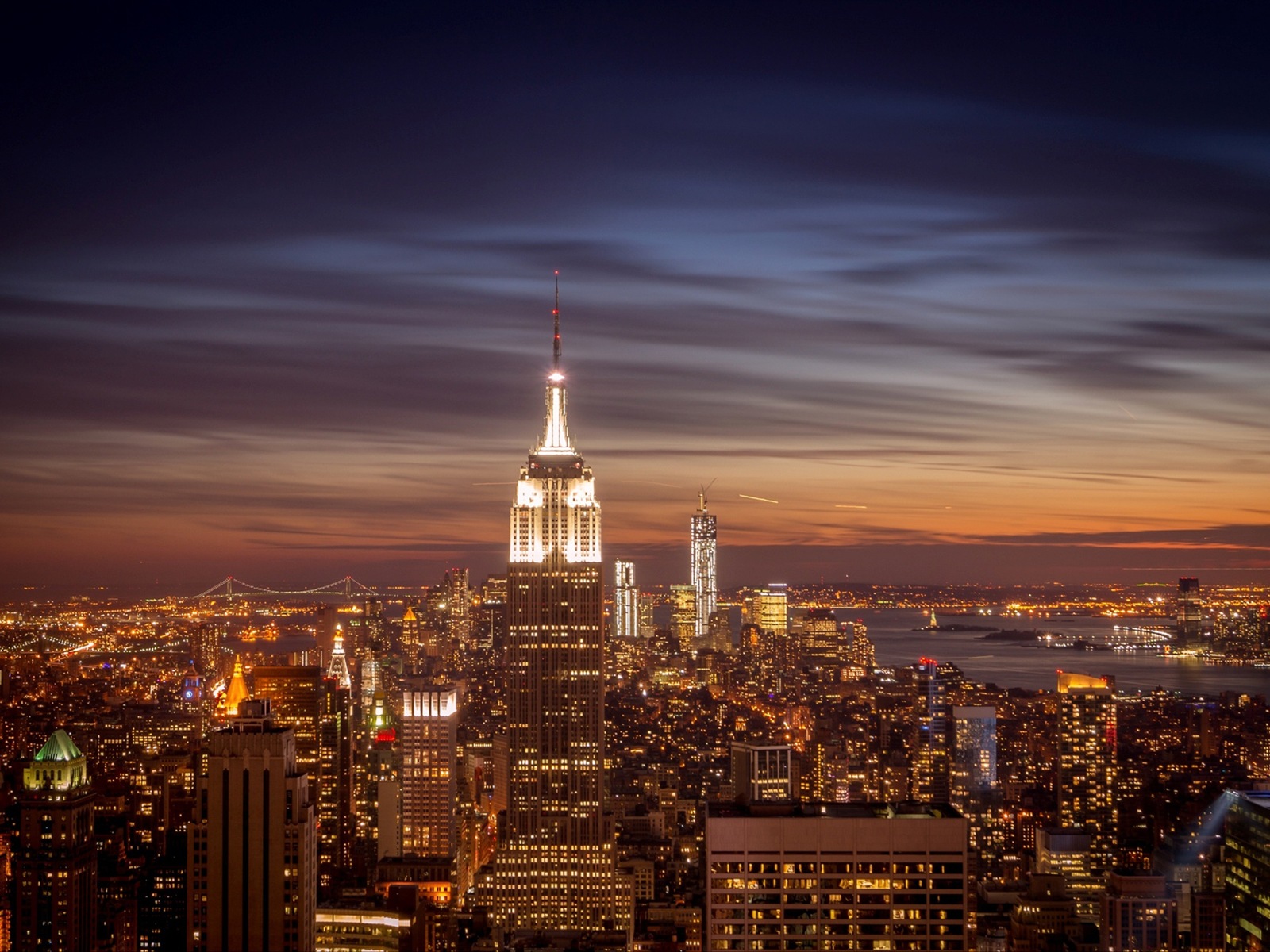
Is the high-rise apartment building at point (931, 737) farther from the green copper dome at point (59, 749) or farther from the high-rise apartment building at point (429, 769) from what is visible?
the green copper dome at point (59, 749)

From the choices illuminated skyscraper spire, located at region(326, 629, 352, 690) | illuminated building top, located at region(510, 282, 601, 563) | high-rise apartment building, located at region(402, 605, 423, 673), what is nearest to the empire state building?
illuminated building top, located at region(510, 282, 601, 563)

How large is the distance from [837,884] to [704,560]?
8.07m

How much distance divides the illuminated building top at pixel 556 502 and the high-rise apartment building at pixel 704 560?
163 cm

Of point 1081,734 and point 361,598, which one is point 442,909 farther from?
point 1081,734

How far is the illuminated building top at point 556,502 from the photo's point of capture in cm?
1870

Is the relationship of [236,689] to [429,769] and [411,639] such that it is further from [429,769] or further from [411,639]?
[411,639]

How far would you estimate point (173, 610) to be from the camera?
51.2ft

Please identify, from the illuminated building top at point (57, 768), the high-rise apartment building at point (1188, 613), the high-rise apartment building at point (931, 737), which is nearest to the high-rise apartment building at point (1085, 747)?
the high-rise apartment building at point (931, 737)

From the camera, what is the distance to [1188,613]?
54.0ft

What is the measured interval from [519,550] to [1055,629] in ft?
25.6

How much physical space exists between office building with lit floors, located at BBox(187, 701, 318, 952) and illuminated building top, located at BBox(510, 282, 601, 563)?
569 centimetres

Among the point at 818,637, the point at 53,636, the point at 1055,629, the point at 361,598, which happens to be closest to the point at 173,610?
the point at 53,636

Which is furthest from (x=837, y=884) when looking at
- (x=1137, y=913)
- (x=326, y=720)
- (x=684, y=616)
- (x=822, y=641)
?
(x=326, y=720)

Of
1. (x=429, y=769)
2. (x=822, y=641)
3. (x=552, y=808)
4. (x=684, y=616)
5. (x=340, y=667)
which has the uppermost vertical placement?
(x=684, y=616)
